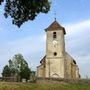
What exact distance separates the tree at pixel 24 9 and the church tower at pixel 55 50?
50.1 meters

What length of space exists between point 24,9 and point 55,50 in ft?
173

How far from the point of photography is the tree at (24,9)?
17781 mm

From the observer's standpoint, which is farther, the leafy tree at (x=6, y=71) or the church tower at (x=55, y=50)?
the leafy tree at (x=6, y=71)

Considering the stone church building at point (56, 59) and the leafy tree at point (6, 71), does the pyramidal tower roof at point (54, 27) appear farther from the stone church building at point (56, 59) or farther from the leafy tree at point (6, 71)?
the leafy tree at point (6, 71)

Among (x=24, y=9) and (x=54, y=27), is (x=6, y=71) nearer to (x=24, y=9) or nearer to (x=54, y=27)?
(x=54, y=27)

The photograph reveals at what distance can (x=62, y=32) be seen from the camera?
71625mm

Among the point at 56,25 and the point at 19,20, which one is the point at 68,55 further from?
the point at 19,20

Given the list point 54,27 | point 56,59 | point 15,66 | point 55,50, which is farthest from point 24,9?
point 15,66

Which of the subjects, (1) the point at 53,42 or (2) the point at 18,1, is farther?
(1) the point at 53,42

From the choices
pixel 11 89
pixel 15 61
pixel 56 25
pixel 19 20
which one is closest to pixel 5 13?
pixel 19 20

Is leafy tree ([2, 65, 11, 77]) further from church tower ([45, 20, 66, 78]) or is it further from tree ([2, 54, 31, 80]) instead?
church tower ([45, 20, 66, 78])

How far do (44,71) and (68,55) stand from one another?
6325 millimetres

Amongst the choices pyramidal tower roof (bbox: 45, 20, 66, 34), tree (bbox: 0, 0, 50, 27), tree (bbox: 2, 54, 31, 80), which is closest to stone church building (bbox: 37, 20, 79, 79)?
pyramidal tower roof (bbox: 45, 20, 66, 34)

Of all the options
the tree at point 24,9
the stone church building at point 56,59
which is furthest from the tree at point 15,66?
the tree at point 24,9
